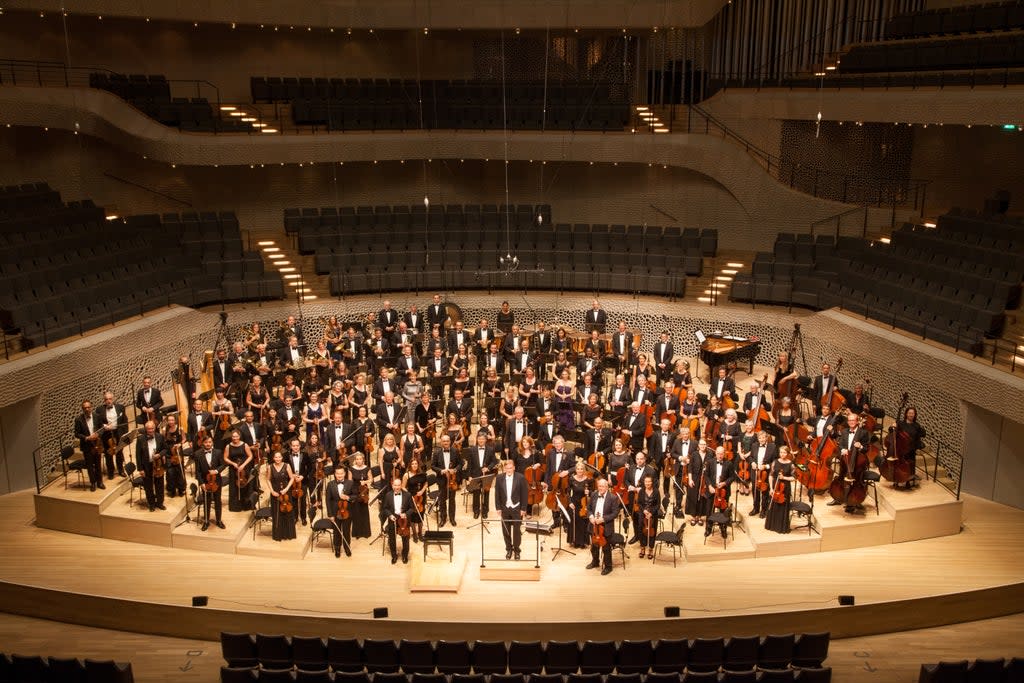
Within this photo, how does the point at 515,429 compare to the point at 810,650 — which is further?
the point at 515,429

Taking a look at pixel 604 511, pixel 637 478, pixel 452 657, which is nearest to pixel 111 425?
pixel 452 657

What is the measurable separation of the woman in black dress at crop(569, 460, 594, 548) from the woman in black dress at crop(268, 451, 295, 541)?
3334 millimetres

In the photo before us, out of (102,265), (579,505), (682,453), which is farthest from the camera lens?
(102,265)

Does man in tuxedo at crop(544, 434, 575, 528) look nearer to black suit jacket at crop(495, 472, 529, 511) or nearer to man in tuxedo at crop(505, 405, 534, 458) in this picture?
black suit jacket at crop(495, 472, 529, 511)

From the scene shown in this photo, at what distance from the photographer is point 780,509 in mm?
11930

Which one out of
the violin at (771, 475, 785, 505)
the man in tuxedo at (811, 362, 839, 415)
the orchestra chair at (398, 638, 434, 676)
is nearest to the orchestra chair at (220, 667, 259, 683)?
the orchestra chair at (398, 638, 434, 676)

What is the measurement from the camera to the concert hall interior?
1048 cm

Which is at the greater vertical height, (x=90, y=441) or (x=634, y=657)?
(x=90, y=441)

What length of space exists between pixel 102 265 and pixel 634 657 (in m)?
11.8

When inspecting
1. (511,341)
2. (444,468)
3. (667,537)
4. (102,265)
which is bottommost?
(667,537)

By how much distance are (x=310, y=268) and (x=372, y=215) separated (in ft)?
5.98

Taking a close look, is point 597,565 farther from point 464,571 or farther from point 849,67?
point 849,67

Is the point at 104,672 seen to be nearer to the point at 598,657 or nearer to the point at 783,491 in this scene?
the point at 598,657

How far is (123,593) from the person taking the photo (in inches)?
429
